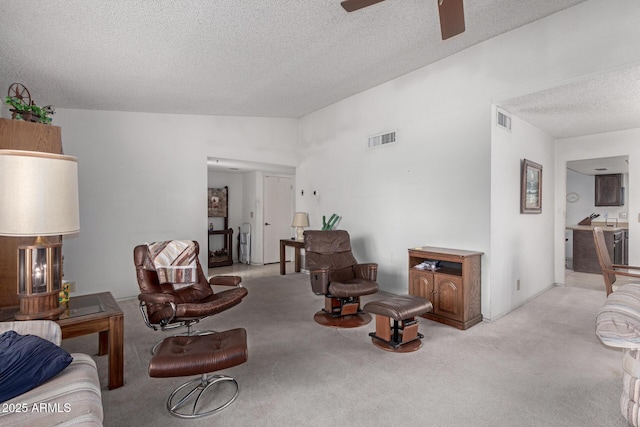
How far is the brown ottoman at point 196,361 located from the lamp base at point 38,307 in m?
0.72

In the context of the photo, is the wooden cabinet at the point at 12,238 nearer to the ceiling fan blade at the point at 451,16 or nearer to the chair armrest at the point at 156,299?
the chair armrest at the point at 156,299

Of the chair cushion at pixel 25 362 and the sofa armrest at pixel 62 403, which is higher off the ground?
the chair cushion at pixel 25 362

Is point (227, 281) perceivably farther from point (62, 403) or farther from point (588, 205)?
point (588, 205)

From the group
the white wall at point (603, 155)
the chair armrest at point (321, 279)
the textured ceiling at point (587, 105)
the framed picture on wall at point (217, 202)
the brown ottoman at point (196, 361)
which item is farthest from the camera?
the framed picture on wall at point (217, 202)

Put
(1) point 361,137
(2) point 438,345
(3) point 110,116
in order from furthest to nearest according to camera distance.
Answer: (1) point 361,137, (3) point 110,116, (2) point 438,345

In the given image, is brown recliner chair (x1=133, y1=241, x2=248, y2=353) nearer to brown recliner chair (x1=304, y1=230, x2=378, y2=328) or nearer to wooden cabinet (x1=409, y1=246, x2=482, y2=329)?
brown recliner chair (x1=304, y1=230, x2=378, y2=328)

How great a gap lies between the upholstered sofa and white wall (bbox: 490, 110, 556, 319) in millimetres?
3614

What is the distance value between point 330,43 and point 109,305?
3.01 m

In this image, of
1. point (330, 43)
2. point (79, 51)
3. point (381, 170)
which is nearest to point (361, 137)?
point (381, 170)

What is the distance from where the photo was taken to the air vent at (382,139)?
14.9 feet

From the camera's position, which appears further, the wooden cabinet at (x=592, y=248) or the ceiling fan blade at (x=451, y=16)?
the wooden cabinet at (x=592, y=248)

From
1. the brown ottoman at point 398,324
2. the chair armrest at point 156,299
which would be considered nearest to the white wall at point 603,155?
the brown ottoman at point 398,324

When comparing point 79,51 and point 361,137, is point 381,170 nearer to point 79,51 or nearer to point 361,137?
point 361,137

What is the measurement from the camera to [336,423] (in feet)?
6.11
